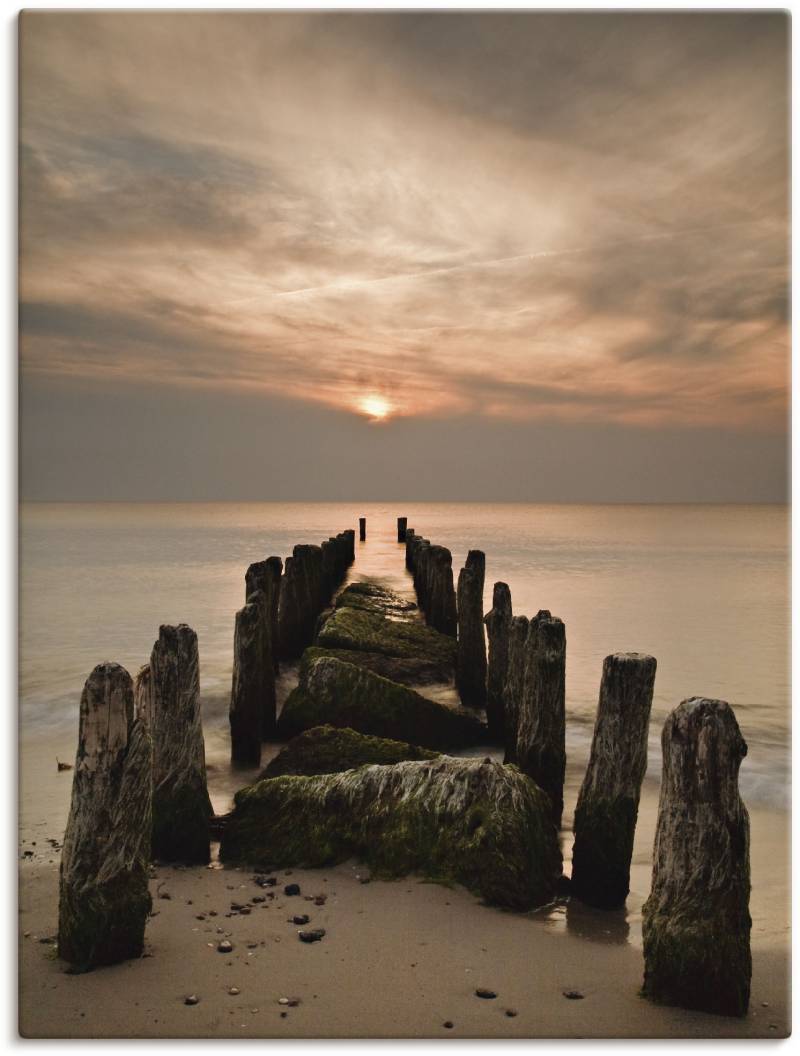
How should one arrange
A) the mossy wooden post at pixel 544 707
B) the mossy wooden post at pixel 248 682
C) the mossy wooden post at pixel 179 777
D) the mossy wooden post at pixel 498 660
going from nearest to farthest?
the mossy wooden post at pixel 179 777
the mossy wooden post at pixel 544 707
the mossy wooden post at pixel 248 682
the mossy wooden post at pixel 498 660

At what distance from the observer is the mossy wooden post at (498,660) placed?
7801 mm

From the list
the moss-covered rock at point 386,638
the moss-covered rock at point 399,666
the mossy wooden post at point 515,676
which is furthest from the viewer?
the moss-covered rock at point 386,638

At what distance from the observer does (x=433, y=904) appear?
4.18 m

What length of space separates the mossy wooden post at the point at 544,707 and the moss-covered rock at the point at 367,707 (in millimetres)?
Result: 1274

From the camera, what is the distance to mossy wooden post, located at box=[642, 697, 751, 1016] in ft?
10.3

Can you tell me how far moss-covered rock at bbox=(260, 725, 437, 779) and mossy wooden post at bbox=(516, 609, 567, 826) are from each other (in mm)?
712

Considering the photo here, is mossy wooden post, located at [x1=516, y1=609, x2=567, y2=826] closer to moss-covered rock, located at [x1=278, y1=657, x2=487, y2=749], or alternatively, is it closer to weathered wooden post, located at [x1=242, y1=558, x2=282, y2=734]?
moss-covered rock, located at [x1=278, y1=657, x2=487, y2=749]

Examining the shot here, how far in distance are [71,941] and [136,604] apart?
20150 mm

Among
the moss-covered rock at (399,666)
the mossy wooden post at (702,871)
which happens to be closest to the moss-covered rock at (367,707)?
the moss-covered rock at (399,666)

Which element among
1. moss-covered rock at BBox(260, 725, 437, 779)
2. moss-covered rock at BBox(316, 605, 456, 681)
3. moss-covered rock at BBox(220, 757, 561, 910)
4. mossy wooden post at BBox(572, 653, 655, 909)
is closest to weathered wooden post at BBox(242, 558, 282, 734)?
moss-covered rock at BBox(316, 605, 456, 681)

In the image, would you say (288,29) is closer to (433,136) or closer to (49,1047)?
(433,136)

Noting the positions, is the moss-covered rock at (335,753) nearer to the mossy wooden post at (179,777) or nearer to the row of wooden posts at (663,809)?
the mossy wooden post at (179,777)

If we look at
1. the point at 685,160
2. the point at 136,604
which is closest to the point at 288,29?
the point at 685,160

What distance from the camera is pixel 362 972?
3562 millimetres
